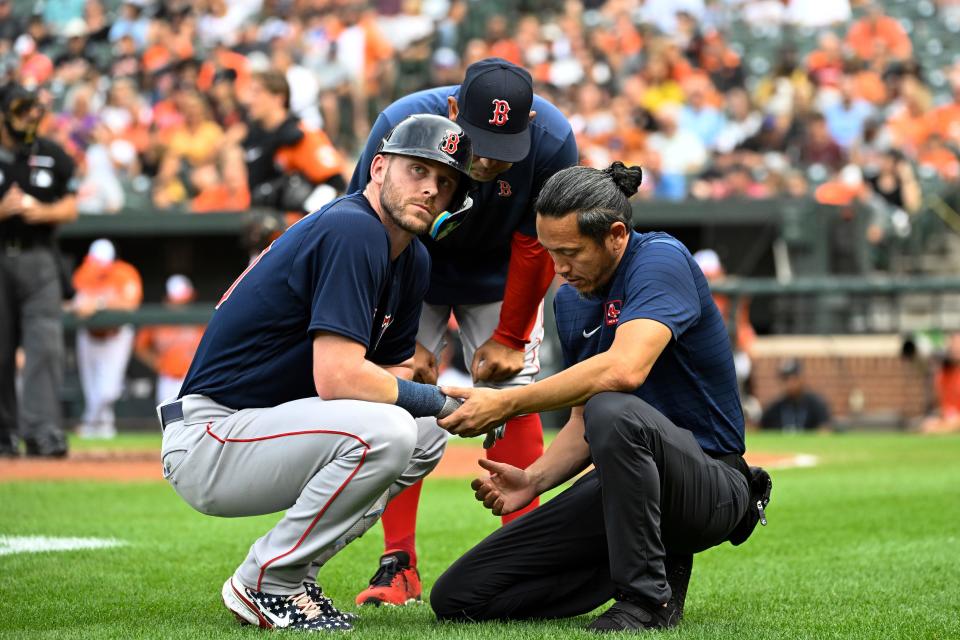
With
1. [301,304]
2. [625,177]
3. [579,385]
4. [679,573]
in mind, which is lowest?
[679,573]

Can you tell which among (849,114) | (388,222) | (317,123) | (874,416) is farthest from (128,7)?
(388,222)

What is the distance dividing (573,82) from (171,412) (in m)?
15.1

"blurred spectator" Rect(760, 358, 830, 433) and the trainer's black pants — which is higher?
the trainer's black pants

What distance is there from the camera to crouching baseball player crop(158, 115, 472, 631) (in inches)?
161

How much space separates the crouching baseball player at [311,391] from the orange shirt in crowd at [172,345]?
969cm

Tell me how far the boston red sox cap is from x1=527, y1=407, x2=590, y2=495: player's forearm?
1.01 meters

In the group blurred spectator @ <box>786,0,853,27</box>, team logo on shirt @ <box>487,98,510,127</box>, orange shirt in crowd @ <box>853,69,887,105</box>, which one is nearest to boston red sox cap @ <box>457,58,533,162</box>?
team logo on shirt @ <box>487,98,510,127</box>

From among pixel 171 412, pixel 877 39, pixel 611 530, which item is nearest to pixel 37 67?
pixel 877 39

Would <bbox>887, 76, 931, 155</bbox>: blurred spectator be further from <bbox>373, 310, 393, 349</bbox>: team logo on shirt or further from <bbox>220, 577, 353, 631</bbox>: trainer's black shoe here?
<bbox>220, 577, 353, 631</bbox>: trainer's black shoe

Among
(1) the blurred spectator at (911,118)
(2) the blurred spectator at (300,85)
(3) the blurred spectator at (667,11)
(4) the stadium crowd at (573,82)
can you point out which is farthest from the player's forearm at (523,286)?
(3) the blurred spectator at (667,11)

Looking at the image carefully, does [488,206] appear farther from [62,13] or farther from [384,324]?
[62,13]

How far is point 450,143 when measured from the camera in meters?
4.27

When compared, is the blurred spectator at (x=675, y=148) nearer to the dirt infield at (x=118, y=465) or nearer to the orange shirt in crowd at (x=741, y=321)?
the orange shirt in crowd at (x=741, y=321)

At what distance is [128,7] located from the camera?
2247cm
